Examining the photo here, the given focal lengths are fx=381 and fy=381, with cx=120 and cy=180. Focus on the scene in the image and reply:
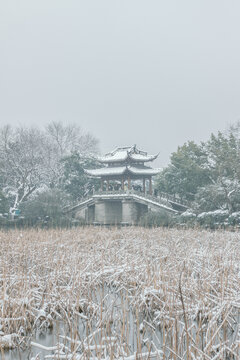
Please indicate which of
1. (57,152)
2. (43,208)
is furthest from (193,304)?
(57,152)

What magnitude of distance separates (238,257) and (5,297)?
12.9ft

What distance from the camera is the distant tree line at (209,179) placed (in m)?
18.9

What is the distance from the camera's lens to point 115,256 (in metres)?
5.83

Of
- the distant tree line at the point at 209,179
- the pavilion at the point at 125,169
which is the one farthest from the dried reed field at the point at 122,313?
the pavilion at the point at 125,169

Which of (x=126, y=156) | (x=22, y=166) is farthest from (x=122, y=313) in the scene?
(x=22, y=166)

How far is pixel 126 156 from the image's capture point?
2617cm

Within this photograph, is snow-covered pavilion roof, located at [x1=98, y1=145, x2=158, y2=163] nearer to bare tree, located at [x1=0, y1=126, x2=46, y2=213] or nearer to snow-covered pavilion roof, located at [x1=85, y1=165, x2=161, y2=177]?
snow-covered pavilion roof, located at [x1=85, y1=165, x2=161, y2=177]

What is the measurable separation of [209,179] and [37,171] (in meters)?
11.9

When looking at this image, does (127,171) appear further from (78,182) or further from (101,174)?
(78,182)

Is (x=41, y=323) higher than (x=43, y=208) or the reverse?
the reverse

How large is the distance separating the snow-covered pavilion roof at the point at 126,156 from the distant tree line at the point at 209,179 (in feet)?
5.86

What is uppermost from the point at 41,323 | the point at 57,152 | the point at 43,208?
the point at 57,152

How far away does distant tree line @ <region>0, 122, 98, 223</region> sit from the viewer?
24.5 metres

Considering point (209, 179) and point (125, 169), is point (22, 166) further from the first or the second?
point (209, 179)
